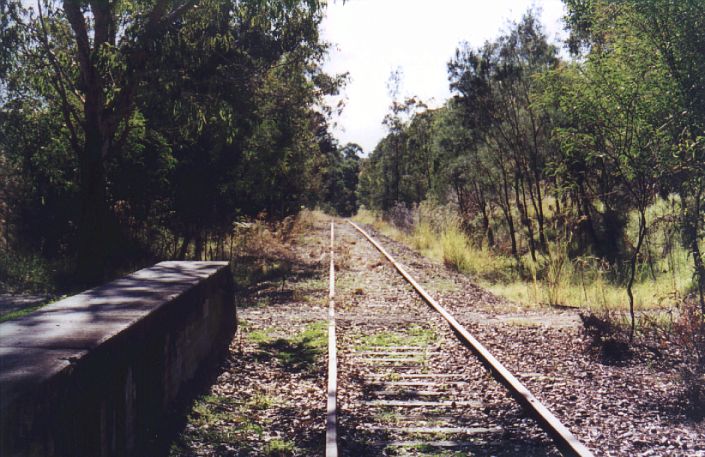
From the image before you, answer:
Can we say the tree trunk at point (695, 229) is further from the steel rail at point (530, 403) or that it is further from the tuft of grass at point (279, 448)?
the tuft of grass at point (279, 448)

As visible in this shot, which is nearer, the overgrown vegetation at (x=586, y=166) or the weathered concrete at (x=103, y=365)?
the weathered concrete at (x=103, y=365)

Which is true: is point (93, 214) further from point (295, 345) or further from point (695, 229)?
point (695, 229)

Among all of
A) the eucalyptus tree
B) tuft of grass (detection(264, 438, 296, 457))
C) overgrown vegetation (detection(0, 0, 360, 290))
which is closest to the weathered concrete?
tuft of grass (detection(264, 438, 296, 457))

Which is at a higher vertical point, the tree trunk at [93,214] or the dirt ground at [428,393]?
the tree trunk at [93,214]

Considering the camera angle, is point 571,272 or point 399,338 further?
point 571,272

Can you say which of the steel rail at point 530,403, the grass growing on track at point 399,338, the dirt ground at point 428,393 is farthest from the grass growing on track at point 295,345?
the steel rail at point 530,403

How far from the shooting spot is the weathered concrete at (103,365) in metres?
2.98

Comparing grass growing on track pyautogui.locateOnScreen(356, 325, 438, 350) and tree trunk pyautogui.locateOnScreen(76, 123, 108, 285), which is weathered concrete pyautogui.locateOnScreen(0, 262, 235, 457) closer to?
grass growing on track pyautogui.locateOnScreen(356, 325, 438, 350)

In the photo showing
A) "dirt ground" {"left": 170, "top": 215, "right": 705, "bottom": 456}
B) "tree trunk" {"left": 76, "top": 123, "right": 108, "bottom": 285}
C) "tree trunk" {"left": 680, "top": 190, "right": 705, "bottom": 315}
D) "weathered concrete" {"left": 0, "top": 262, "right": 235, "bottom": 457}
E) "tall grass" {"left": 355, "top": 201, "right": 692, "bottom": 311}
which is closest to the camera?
"weathered concrete" {"left": 0, "top": 262, "right": 235, "bottom": 457}

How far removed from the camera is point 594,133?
8.64 meters

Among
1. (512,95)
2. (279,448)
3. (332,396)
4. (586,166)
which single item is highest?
(512,95)

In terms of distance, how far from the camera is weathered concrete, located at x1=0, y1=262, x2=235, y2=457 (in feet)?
9.78

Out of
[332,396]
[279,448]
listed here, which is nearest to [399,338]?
[332,396]

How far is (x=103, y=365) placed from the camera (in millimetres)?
3732
